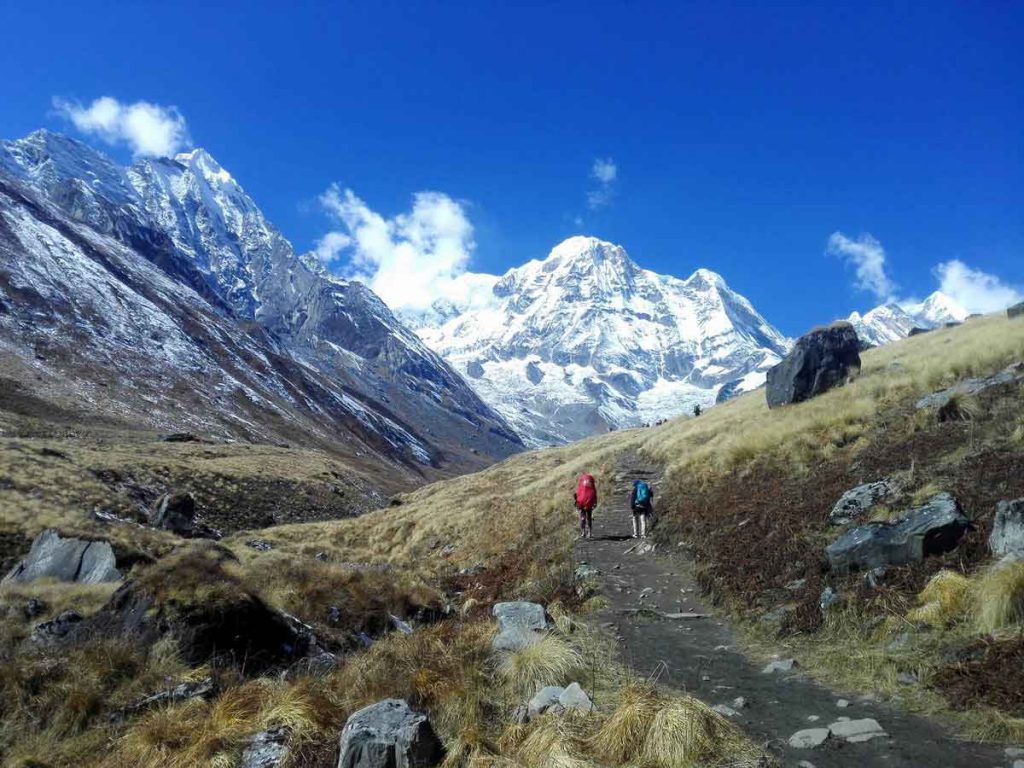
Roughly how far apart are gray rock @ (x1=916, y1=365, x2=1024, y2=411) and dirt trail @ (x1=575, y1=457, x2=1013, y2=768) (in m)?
8.31

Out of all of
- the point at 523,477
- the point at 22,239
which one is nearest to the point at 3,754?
the point at 523,477

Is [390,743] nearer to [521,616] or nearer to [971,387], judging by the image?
[521,616]

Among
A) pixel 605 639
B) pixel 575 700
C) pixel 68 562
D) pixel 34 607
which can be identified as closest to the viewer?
pixel 575 700

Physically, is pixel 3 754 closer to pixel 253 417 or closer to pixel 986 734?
pixel 986 734

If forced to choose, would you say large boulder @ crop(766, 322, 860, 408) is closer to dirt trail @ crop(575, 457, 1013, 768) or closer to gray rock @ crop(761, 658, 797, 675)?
dirt trail @ crop(575, 457, 1013, 768)

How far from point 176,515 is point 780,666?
1460 inches

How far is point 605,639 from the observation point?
33.3 ft

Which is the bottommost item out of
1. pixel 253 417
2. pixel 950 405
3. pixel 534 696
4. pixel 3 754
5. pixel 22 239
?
pixel 3 754

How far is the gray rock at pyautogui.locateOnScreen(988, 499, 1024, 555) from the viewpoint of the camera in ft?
26.6

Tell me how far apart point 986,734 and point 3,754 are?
1025cm

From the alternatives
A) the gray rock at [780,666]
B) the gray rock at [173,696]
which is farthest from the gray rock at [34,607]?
the gray rock at [780,666]

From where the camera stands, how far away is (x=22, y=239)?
475ft

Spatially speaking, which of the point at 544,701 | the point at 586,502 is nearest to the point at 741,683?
the point at 544,701

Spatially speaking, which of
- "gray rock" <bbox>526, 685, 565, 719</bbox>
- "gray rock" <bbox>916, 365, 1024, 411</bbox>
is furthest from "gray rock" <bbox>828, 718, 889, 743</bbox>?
"gray rock" <bbox>916, 365, 1024, 411</bbox>
